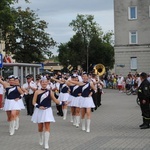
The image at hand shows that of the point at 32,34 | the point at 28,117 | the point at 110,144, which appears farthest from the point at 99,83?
the point at 32,34

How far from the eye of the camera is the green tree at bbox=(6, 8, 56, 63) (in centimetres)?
5188

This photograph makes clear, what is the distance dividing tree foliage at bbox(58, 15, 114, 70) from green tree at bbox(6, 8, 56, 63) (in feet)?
114

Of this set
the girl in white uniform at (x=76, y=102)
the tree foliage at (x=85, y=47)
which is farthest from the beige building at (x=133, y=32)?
the girl in white uniform at (x=76, y=102)

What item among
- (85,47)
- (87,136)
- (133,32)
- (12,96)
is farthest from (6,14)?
(85,47)

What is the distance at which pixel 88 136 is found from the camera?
1280 centimetres

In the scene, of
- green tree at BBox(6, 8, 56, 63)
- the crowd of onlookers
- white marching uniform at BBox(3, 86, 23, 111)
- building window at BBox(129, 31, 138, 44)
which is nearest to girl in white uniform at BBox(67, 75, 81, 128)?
white marching uniform at BBox(3, 86, 23, 111)

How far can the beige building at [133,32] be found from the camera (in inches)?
2314

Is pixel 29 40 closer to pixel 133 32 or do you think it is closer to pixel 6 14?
pixel 133 32

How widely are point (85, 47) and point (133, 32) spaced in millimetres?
32355

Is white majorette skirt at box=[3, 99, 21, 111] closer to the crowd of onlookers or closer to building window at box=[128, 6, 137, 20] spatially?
the crowd of onlookers

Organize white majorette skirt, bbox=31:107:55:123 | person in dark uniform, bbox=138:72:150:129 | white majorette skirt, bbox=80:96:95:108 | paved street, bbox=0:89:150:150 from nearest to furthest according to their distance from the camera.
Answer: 1. white majorette skirt, bbox=31:107:55:123
2. paved street, bbox=0:89:150:150
3. white majorette skirt, bbox=80:96:95:108
4. person in dark uniform, bbox=138:72:150:129

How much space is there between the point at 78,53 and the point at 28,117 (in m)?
71.7

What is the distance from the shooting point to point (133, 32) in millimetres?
59188

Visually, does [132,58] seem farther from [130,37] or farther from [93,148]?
[93,148]
